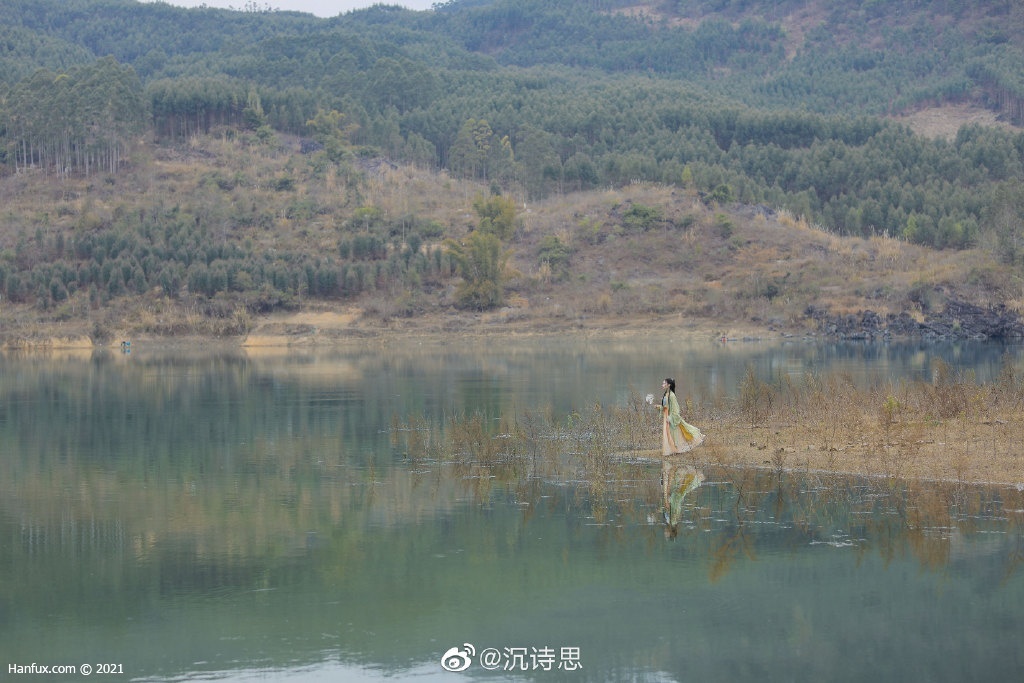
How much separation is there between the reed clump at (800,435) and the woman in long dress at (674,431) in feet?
0.78

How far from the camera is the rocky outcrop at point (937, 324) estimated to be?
211 feet

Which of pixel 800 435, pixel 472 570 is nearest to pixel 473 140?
pixel 800 435

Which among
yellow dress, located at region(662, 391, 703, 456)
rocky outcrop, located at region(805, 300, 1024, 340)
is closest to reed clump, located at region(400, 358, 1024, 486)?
yellow dress, located at region(662, 391, 703, 456)

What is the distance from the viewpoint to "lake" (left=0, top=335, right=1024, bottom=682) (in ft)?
37.8

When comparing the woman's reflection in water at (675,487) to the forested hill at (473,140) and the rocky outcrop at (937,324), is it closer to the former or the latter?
the rocky outcrop at (937,324)

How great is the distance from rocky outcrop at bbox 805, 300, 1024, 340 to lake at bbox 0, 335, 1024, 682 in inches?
1881

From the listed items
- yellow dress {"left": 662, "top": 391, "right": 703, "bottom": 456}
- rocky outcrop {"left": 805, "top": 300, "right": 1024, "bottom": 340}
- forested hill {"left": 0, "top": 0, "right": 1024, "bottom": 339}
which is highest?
forested hill {"left": 0, "top": 0, "right": 1024, "bottom": 339}

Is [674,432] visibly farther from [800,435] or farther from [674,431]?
[800,435]

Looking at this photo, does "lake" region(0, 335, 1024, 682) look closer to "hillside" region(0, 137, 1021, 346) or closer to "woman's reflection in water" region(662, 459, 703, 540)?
"woman's reflection in water" region(662, 459, 703, 540)

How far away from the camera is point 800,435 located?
22.9 m

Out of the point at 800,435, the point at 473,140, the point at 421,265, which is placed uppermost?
the point at 473,140

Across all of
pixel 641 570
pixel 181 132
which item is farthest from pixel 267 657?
pixel 181 132

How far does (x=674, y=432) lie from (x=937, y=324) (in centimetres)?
5015

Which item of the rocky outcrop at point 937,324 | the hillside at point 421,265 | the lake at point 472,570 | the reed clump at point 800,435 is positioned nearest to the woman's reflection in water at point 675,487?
the lake at point 472,570
